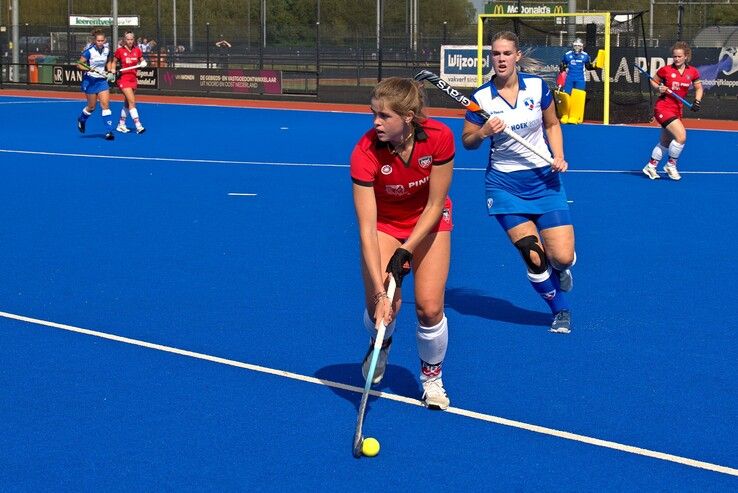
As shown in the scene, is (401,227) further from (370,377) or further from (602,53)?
(602,53)

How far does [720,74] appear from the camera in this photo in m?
30.1

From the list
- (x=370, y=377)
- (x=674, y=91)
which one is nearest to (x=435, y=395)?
(x=370, y=377)

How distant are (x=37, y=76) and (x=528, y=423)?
43987mm

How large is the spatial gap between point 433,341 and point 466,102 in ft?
Answer: 5.25

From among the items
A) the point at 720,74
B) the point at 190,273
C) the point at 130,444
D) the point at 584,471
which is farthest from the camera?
the point at 720,74

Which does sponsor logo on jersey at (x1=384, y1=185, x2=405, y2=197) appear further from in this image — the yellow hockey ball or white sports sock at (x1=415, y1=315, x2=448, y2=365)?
the yellow hockey ball

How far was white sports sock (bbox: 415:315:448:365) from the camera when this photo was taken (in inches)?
249

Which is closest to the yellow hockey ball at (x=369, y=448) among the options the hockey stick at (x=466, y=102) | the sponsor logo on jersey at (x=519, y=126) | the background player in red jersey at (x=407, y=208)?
the background player in red jersey at (x=407, y=208)

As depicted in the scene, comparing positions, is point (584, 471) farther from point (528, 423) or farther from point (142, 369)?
point (142, 369)

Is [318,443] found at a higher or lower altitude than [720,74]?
lower

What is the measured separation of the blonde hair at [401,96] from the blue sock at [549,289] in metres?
2.61

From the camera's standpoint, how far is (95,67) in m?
23.7

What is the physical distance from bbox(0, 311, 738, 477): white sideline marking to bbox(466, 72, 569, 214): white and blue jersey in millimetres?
2085

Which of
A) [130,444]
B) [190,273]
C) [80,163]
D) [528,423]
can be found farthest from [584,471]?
[80,163]
